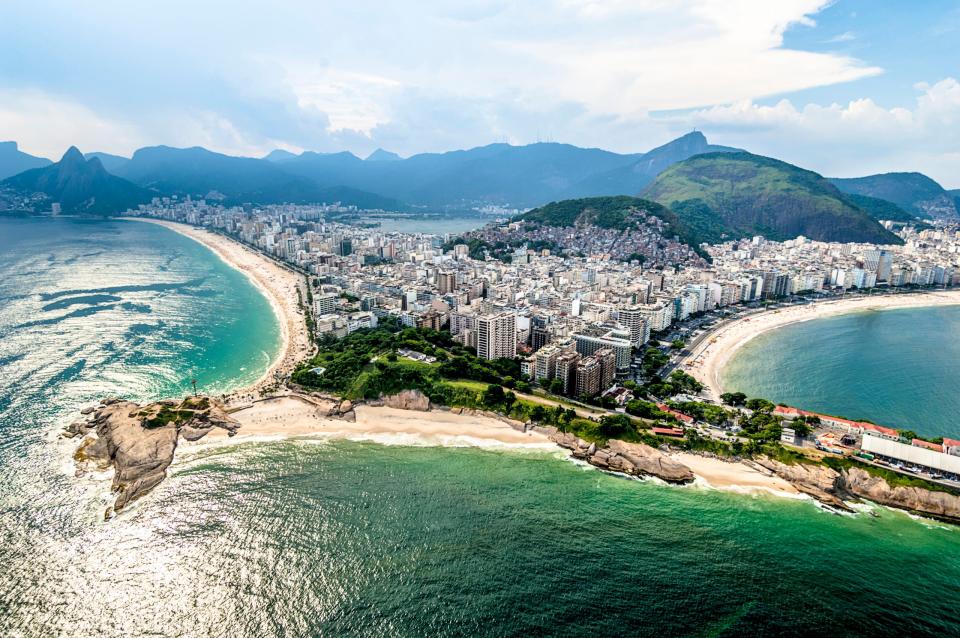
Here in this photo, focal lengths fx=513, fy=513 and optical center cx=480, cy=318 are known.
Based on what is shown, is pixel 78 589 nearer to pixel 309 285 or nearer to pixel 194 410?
pixel 194 410

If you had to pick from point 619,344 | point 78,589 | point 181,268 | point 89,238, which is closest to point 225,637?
point 78,589

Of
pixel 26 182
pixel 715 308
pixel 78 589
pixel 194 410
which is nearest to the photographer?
pixel 78 589

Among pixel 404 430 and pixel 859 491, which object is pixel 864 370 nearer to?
pixel 859 491

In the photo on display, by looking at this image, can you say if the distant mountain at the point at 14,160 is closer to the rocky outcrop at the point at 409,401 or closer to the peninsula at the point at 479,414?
the peninsula at the point at 479,414

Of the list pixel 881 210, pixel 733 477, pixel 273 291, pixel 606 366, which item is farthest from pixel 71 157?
pixel 881 210

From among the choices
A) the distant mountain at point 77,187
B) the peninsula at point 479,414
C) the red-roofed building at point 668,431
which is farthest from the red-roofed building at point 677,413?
the distant mountain at point 77,187

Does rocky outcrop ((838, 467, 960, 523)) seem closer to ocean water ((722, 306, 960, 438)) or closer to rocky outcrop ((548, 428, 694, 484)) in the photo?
rocky outcrop ((548, 428, 694, 484))

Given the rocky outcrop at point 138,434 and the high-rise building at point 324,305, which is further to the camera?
the high-rise building at point 324,305
